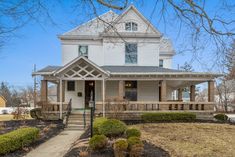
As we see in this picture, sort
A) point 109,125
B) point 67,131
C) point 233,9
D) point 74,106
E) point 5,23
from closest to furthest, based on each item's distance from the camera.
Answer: point 233,9 → point 5,23 → point 109,125 → point 67,131 → point 74,106

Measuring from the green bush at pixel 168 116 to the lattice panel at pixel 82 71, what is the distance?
4.28 metres

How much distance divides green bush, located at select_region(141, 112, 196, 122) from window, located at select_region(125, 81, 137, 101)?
432 centimetres

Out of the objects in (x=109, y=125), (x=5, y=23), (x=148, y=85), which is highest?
(x=5, y=23)

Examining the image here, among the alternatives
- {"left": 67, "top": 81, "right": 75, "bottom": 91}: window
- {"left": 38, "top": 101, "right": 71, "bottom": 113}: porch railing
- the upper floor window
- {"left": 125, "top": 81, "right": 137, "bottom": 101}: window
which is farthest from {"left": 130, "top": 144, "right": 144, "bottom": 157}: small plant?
the upper floor window

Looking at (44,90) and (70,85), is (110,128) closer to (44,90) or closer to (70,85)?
(44,90)

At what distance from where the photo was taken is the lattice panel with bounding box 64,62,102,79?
18017 millimetres

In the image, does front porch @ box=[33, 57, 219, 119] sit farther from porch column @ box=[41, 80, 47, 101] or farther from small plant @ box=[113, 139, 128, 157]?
small plant @ box=[113, 139, 128, 157]

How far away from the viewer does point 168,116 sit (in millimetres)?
17656

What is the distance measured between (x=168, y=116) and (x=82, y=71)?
6.65 meters

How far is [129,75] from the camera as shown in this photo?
63.3 ft

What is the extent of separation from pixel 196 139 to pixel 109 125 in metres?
3.92

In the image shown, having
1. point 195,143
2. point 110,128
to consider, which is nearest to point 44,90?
point 110,128

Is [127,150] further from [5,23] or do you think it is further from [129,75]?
[129,75]

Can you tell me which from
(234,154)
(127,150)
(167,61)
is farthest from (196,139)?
(167,61)
